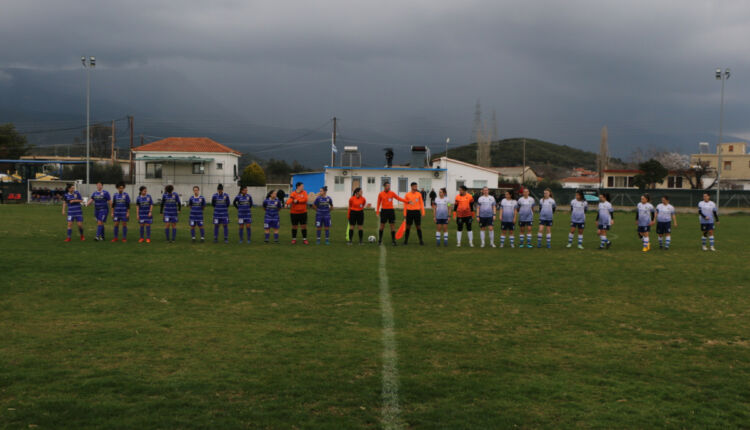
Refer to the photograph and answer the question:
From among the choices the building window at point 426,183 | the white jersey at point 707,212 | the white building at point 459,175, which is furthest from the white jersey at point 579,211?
the building window at point 426,183

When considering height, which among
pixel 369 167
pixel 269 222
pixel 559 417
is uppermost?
pixel 369 167

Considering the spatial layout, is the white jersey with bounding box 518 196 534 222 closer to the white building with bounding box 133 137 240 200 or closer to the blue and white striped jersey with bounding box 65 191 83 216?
the blue and white striped jersey with bounding box 65 191 83 216

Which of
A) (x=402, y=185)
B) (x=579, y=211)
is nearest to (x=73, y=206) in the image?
(x=579, y=211)

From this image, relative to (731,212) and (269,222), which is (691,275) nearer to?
(269,222)

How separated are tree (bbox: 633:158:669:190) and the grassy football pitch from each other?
200ft

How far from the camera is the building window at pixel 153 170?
58.8 metres

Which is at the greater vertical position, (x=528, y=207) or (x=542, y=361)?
(x=528, y=207)

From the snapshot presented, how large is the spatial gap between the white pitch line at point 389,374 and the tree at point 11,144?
291 ft

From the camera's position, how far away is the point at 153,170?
58.9 m

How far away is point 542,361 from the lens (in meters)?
6.35

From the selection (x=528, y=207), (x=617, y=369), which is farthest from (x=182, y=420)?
(x=528, y=207)

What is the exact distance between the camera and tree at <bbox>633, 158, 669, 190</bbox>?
68.9 metres

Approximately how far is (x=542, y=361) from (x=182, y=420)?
3844 millimetres

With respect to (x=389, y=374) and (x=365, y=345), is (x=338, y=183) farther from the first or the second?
(x=389, y=374)
